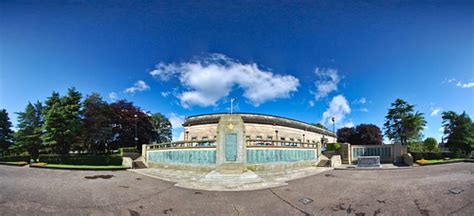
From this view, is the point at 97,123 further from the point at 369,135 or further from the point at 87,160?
the point at 369,135

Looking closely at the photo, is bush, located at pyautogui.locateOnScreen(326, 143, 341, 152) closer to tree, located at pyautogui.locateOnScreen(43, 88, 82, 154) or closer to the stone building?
the stone building

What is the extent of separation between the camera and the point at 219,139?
449 inches

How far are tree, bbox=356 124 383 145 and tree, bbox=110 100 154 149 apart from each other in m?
42.8

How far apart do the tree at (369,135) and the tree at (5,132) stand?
6277 cm

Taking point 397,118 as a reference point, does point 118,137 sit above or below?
below

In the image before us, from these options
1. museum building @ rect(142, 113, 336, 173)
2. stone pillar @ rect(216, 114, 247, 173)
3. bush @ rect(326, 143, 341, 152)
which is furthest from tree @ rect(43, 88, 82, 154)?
bush @ rect(326, 143, 341, 152)

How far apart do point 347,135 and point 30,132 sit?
5629cm

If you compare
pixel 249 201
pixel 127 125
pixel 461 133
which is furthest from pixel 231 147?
pixel 461 133

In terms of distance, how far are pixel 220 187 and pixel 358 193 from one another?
5.07 m

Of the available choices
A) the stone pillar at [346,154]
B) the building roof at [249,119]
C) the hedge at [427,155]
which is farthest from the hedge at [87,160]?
the hedge at [427,155]

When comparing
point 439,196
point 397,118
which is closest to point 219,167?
point 439,196

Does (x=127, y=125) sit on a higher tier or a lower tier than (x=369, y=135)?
higher

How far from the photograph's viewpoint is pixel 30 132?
90.6 ft

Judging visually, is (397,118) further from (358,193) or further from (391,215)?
(391,215)
